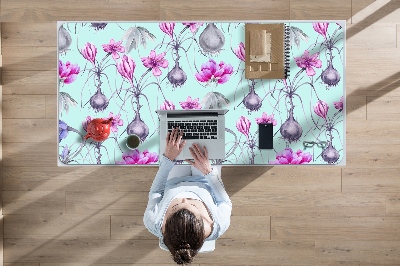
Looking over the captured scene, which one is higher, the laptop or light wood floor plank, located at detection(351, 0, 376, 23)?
light wood floor plank, located at detection(351, 0, 376, 23)

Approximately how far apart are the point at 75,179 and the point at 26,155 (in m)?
0.34

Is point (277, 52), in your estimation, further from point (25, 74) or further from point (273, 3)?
point (25, 74)

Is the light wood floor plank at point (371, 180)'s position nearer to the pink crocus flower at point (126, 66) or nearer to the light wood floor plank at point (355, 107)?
the light wood floor plank at point (355, 107)

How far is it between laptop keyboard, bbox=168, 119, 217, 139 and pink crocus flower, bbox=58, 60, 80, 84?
690 millimetres

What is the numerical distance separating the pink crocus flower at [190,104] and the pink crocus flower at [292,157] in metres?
0.57

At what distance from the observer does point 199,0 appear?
2656 mm

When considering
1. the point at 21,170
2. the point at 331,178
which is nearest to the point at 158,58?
the point at 21,170

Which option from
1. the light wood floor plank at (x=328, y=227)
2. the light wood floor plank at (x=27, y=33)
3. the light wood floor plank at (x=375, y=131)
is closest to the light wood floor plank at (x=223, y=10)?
the light wood floor plank at (x=27, y=33)

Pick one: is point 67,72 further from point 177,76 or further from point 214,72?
point 214,72

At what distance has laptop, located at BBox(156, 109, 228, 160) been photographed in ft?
7.84

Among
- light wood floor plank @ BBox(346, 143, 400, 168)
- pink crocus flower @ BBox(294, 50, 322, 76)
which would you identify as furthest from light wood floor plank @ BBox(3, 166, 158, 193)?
light wood floor plank @ BBox(346, 143, 400, 168)

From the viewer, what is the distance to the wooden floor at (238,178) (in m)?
2.64

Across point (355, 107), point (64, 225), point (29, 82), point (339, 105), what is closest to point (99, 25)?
point (29, 82)

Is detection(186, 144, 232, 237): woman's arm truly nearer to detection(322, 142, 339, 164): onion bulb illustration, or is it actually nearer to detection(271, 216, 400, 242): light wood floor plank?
detection(271, 216, 400, 242): light wood floor plank
